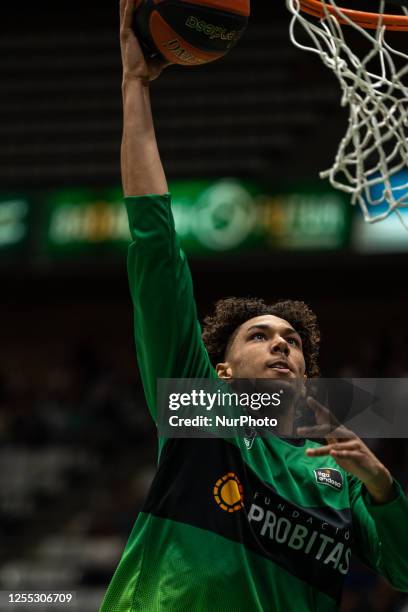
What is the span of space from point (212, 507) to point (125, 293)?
8.90 m

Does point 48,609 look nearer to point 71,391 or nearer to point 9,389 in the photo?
point 71,391

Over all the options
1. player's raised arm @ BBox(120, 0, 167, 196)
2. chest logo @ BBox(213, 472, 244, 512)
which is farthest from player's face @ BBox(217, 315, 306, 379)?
player's raised arm @ BBox(120, 0, 167, 196)

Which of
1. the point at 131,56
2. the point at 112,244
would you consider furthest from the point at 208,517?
the point at 112,244

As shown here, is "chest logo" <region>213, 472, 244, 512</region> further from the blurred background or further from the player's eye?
the blurred background

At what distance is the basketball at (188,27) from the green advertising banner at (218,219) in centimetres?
604

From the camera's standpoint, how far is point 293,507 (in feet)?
8.18

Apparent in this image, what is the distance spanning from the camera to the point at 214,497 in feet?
7.88

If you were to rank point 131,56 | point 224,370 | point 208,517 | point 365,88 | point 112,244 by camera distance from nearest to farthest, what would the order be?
point 208,517 < point 131,56 < point 224,370 < point 365,88 < point 112,244

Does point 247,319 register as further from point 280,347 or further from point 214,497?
point 214,497

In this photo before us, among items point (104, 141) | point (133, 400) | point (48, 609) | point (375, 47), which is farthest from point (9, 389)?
point (375, 47)

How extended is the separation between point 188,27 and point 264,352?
32.0 inches

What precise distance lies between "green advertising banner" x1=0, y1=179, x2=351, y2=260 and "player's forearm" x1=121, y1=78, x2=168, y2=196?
626 cm

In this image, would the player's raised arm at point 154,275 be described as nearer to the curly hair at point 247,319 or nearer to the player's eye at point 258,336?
the player's eye at point 258,336

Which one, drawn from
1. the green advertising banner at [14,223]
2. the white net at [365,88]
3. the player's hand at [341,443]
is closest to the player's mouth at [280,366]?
the player's hand at [341,443]
